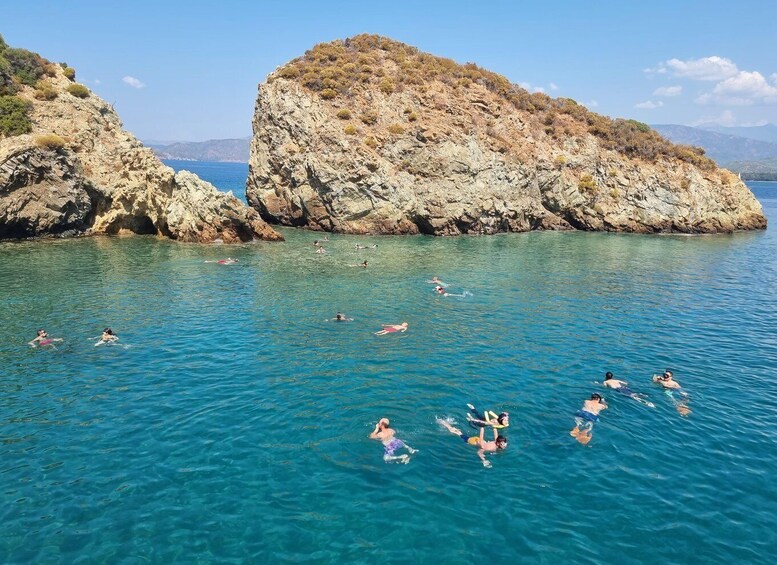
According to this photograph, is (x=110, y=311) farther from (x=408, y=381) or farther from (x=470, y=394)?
(x=470, y=394)

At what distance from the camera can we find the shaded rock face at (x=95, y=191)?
47.1 metres

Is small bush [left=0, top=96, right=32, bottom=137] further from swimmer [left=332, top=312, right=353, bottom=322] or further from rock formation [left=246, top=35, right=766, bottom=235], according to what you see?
swimmer [left=332, top=312, right=353, bottom=322]

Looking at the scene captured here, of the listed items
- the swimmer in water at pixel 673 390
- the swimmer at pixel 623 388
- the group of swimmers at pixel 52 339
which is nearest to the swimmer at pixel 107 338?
the group of swimmers at pixel 52 339

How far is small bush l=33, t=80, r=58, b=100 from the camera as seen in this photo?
179 ft

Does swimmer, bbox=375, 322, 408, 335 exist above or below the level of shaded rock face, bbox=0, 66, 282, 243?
below

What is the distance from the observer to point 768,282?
41.0m

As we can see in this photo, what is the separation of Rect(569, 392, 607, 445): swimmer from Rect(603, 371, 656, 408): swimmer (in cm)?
119

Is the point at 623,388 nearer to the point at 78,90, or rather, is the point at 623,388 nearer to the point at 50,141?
the point at 50,141

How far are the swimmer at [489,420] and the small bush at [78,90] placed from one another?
61126 mm

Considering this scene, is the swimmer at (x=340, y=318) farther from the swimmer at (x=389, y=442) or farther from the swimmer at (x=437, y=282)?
the swimmer at (x=389, y=442)

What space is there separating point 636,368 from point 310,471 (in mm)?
16180

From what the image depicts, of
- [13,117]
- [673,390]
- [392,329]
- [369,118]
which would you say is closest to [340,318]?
[392,329]

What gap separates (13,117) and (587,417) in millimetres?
58855

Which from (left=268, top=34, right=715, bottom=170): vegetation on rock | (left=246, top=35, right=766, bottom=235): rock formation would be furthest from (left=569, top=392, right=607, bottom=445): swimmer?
(left=268, top=34, right=715, bottom=170): vegetation on rock
